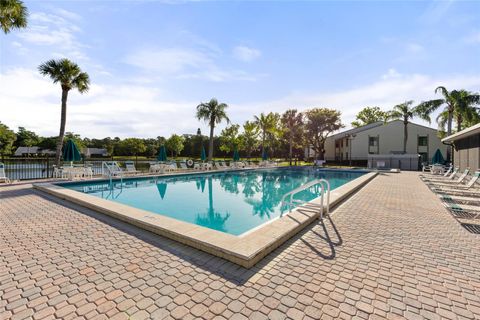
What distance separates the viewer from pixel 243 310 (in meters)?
2.30

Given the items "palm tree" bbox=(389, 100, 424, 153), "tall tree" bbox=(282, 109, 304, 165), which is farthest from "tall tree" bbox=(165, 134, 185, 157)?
"palm tree" bbox=(389, 100, 424, 153)

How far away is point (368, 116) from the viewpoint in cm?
4888

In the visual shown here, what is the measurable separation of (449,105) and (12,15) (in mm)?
33519

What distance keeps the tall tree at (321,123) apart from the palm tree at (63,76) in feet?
92.3

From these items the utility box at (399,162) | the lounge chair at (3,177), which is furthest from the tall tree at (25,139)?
the utility box at (399,162)

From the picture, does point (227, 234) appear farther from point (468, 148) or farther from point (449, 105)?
point (449, 105)

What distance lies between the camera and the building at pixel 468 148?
34.3ft

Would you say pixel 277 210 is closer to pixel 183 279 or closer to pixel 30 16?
pixel 183 279

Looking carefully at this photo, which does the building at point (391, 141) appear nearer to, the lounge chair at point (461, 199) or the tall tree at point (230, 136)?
the tall tree at point (230, 136)

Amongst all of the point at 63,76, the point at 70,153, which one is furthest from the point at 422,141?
the point at 63,76

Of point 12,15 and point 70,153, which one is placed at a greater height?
point 12,15

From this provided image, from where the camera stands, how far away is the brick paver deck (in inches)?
91.2

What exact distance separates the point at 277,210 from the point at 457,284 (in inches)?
216

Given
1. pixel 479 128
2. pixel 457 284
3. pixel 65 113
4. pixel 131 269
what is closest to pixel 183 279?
pixel 131 269
